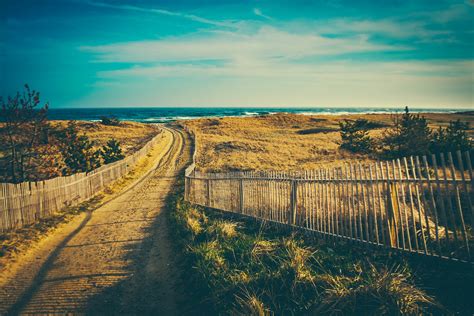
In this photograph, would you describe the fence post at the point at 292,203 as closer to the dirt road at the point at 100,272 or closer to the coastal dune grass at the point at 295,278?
the coastal dune grass at the point at 295,278

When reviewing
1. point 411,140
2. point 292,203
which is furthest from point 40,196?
point 411,140

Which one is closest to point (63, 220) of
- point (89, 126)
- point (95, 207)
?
point (95, 207)

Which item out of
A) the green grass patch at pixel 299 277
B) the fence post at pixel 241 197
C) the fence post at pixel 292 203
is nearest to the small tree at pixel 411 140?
the fence post at pixel 241 197

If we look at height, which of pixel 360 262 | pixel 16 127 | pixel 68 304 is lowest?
pixel 68 304

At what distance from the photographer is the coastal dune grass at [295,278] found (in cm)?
479

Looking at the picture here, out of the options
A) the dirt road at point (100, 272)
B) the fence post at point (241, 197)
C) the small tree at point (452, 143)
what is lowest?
the dirt road at point (100, 272)

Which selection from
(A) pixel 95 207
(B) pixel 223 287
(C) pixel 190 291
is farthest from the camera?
(A) pixel 95 207

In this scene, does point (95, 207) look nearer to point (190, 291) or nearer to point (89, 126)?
point (190, 291)

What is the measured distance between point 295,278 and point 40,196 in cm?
979

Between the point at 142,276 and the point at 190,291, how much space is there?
142 centimetres

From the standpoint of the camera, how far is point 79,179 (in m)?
13.9

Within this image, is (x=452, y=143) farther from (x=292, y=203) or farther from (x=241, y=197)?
(x=292, y=203)

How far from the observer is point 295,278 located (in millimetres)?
5582

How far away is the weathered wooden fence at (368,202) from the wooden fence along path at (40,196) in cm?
629
